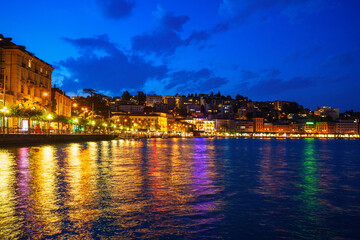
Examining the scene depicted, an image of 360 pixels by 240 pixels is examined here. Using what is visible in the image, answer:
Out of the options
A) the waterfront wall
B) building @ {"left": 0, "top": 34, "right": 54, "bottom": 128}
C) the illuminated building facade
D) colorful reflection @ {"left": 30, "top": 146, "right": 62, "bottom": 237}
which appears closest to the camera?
colorful reflection @ {"left": 30, "top": 146, "right": 62, "bottom": 237}

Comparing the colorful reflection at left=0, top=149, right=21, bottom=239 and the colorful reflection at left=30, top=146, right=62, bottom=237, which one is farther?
the colorful reflection at left=30, top=146, right=62, bottom=237

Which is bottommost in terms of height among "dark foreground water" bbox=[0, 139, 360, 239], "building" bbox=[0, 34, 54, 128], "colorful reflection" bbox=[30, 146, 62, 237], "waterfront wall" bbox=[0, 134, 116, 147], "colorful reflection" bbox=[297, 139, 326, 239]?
"colorful reflection" bbox=[297, 139, 326, 239]

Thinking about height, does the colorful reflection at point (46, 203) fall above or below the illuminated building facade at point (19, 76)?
below

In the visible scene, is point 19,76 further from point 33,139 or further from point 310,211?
point 310,211

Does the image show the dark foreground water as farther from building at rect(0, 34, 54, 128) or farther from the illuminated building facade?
the illuminated building facade

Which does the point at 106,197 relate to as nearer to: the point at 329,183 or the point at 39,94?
the point at 329,183

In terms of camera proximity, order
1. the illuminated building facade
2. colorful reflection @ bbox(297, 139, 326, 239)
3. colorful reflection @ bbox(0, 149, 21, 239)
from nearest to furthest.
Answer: colorful reflection @ bbox(0, 149, 21, 239)
colorful reflection @ bbox(297, 139, 326, 239)
the illuminated building facade

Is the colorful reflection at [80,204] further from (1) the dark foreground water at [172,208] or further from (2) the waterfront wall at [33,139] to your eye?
(2) the waterfront wall at [33,139]

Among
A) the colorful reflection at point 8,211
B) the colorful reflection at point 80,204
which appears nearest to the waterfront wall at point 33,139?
the colorful reflection at point 8,211

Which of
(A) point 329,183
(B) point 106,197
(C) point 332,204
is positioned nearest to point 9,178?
(B) point 106,197

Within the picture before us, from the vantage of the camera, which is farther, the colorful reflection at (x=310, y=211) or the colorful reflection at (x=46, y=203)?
the colorful reflection at (x=310, y=211)

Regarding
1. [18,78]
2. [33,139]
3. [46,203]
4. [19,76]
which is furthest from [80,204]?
[19,76]

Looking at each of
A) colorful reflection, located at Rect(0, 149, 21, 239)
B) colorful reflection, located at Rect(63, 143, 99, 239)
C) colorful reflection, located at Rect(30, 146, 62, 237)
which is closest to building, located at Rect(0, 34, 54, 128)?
colorful reflection, located at Rect(30, 146, 62, 237)

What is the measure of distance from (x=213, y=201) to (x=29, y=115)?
54556mm
